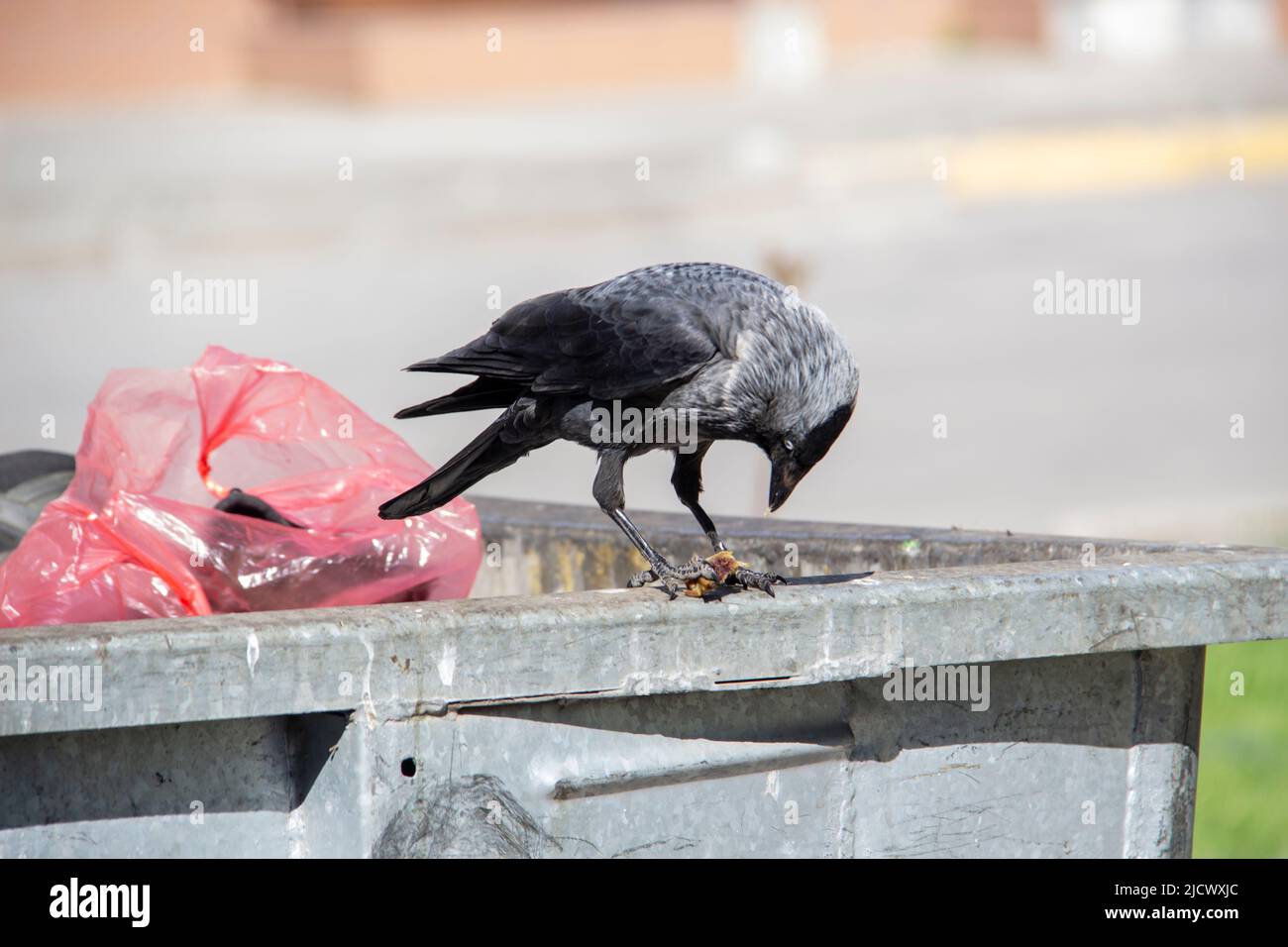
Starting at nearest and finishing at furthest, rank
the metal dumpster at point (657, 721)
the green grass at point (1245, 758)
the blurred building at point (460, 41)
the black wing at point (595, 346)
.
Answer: the metal dumpster at point (657, 721) → the black wing at point (595, 346) → the green grass at point (1245, 758) → the blurred building at point (460, 41)

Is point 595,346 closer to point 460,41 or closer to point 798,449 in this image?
point 798,449

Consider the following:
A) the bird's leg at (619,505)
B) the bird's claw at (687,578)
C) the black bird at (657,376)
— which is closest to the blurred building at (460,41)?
the black bird at (657,376)

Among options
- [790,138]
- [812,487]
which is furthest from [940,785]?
[790,138]

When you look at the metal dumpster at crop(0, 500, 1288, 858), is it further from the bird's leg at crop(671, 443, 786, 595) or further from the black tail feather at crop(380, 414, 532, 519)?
the black tail feather at crop(380, 414, 532, 519)

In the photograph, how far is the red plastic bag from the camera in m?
2.95

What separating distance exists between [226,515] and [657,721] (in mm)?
1061

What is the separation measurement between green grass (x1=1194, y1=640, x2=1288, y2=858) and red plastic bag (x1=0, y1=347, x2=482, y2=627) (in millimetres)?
2906

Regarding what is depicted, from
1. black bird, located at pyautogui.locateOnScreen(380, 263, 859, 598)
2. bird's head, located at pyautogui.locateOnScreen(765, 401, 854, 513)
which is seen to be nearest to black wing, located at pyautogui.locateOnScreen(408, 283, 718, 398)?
black bird, located at pyautogui.locateOnScreen(380, 263, 859, 598)

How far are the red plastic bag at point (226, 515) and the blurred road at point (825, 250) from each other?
359 cm

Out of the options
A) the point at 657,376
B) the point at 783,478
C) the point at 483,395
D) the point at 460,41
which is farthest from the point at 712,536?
the point at 460,41

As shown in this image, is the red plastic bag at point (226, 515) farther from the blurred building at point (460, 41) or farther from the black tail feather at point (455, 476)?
the blurred building at point (460, 41)

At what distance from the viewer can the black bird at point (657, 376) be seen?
3215 mm
